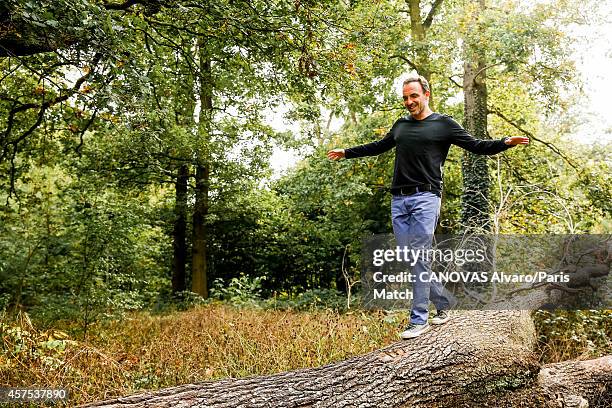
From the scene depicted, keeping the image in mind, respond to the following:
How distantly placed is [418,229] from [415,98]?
1.02 metres

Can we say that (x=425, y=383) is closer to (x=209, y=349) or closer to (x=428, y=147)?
(x=428, y=147)

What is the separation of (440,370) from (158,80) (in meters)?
5.97

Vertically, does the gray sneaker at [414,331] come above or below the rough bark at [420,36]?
below

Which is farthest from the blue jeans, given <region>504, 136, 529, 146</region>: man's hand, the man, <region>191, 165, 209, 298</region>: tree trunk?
<region>191, 165, 209, 298</region>: tree trunk

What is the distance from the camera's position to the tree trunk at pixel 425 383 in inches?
134

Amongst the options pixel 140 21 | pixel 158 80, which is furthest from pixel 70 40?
pixel 158 80

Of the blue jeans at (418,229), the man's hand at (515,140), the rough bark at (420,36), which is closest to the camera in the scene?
the man's hand at (515,140)

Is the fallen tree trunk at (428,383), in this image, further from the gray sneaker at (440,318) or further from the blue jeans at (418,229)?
the blue jeans at (418,229)

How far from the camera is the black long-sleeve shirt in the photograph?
397 centimetres

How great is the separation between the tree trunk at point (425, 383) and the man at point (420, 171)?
29 cm

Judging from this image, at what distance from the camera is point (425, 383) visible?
11.8ft

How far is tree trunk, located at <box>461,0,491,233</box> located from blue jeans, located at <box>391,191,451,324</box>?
6295mm

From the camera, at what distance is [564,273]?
6.58 metres

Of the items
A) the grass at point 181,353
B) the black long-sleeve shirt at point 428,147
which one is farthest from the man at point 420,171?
the grass at point 181,353
